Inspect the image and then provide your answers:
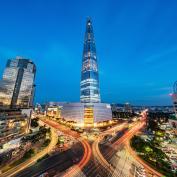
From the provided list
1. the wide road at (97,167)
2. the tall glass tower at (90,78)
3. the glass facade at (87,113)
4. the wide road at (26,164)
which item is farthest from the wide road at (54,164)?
the tall glass tower at (90,78)

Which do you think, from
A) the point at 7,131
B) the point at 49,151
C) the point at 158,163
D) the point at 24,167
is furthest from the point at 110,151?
the point at 7,131

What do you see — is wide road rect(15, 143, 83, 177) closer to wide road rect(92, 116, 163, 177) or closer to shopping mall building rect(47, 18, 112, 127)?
wide road rect(92, 116, 163, 177)

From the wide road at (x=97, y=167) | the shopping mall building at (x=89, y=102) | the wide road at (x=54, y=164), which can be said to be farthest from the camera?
the shopping mall building at (x=89, y=102)

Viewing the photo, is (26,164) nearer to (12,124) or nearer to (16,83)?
(12,124)

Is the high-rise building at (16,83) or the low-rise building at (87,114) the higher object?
the high-rise building at (16,83)

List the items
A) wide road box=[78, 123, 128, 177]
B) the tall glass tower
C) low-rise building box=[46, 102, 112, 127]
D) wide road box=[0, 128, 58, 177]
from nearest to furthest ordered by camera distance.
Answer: wide road box=[78, 123, 128, 177], wide road box=[0, 128, 58, 177], low-rise building box=[46, 102, 112, 127], the tall glass tower

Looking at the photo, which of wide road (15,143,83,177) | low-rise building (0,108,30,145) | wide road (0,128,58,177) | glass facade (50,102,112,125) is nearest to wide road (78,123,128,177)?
wide road (15,143,83,177)

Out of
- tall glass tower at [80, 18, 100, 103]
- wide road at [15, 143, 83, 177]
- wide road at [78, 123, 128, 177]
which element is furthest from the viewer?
tall glass tower at [80, 18, 100, 103]

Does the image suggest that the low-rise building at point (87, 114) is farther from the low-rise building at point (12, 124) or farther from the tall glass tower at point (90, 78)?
the low-rise building at point (12, 124)

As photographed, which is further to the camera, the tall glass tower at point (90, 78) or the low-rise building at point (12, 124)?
the tall glass tower at point (90, 78)

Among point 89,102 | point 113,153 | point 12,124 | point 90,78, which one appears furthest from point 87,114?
point 113,153
